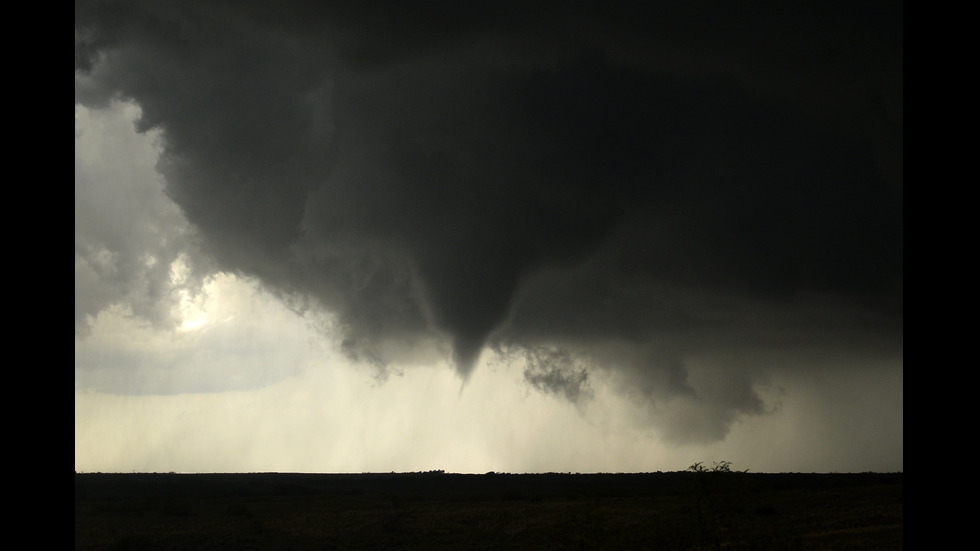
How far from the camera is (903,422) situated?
12.0 feet

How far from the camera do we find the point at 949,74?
366cm

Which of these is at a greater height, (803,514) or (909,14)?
(909,14)

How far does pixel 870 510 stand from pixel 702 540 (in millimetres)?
39061

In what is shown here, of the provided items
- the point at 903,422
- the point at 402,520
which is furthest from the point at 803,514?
the point at 903,422
